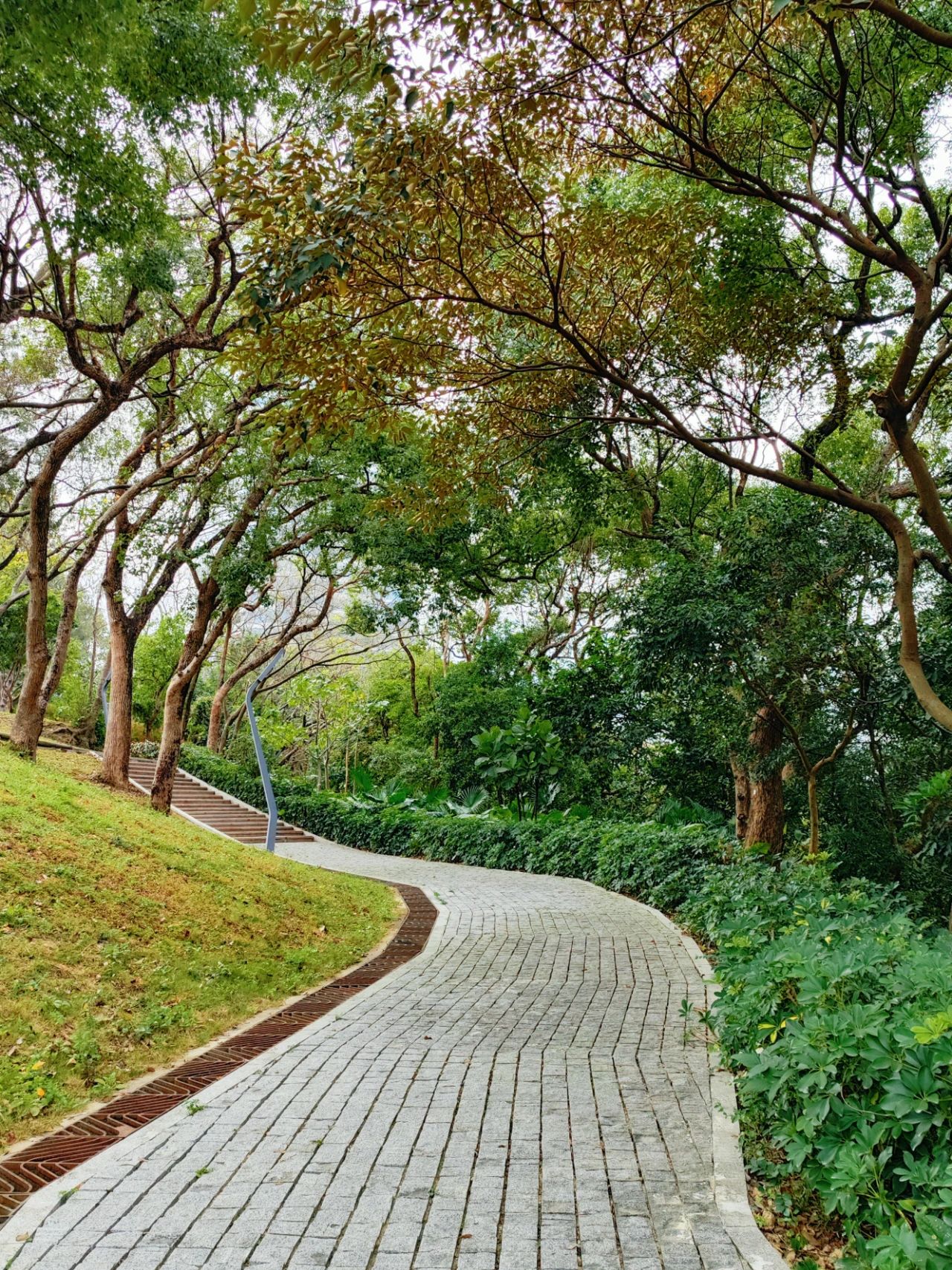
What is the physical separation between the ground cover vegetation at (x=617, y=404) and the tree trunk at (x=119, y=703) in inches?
3.1

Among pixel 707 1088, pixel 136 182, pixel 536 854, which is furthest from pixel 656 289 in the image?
pixel 536 854

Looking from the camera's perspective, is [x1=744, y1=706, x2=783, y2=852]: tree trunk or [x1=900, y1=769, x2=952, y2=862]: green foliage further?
[x1=744, y1=706, x2=783, y2=852]: tree trunk

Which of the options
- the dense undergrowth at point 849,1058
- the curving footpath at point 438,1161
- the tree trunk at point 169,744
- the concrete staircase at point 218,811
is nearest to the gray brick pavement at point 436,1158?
the curving footpath at point 438,1161

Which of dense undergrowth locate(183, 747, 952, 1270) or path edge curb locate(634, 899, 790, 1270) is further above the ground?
dense undergrowth locate(183, 747, 952, 1270)

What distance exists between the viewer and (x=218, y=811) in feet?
72.0

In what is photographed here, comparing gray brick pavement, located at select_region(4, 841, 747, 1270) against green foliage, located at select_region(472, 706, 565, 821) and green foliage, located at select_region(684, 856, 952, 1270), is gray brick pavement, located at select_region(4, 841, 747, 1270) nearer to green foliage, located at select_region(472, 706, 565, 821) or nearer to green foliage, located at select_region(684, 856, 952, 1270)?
green foliage, located at select_region(684, 856, 952, 1270)

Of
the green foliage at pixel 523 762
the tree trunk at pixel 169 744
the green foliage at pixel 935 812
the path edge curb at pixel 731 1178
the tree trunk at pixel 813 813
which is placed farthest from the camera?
the green foliage at pixel 523 762

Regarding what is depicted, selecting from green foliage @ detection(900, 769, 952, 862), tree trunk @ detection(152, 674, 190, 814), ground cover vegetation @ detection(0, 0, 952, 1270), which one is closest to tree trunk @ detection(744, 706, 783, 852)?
ground cover vegetation @ detection(0, 0, 952, 1270)

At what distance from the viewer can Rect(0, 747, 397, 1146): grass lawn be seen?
4719 millimetres

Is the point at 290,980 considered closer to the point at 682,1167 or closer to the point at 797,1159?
the point at 682,1167

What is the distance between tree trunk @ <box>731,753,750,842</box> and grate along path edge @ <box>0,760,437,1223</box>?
5216mm

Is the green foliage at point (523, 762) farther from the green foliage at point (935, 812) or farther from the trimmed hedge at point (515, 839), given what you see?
the green foliage at point (935, 812)

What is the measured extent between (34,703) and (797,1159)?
12.0 m

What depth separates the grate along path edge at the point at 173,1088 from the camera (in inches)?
138
